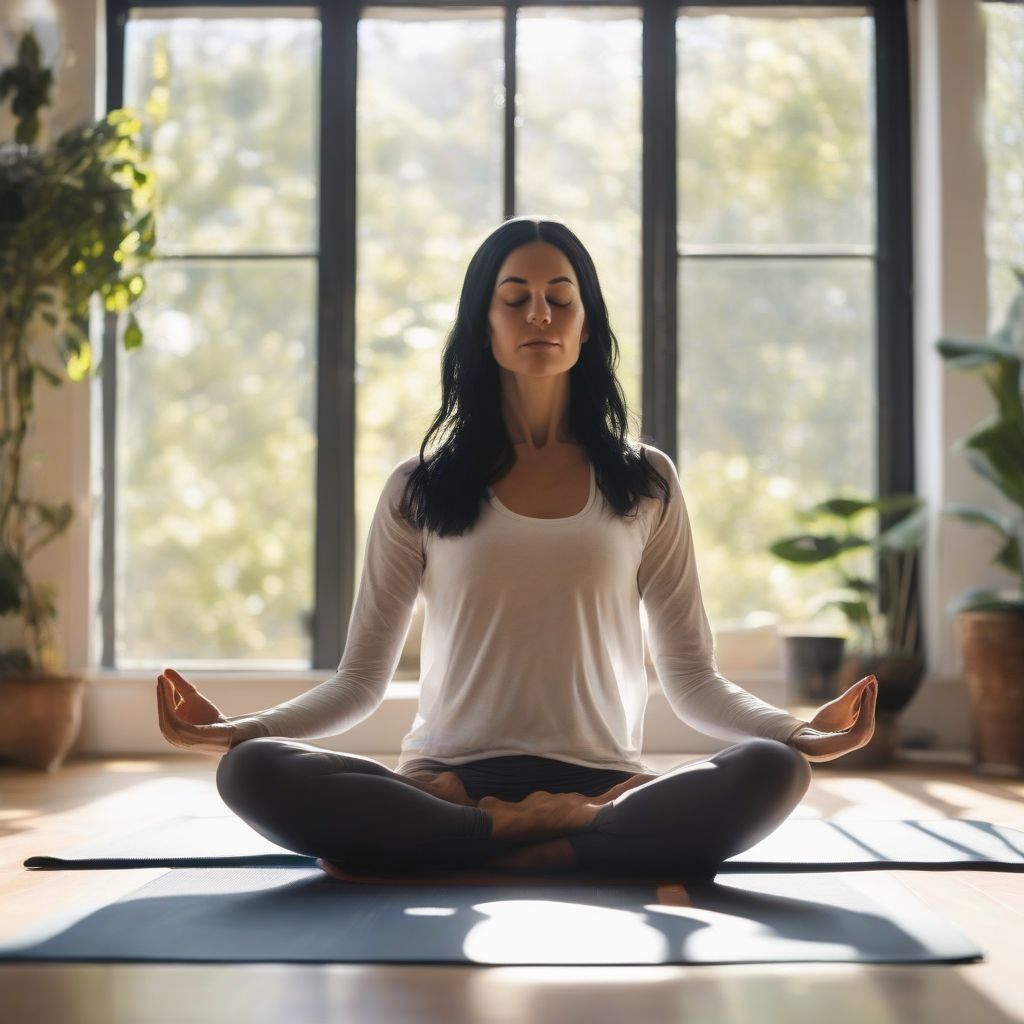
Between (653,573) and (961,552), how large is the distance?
101 inches

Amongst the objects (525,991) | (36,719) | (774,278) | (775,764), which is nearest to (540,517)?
(775,764)

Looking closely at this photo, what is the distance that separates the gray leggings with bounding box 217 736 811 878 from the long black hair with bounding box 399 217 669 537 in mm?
495

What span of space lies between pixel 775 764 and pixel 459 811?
497mm

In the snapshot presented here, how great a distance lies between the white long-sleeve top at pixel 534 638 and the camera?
7.69 ft

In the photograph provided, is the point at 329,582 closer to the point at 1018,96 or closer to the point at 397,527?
the point at 397,527

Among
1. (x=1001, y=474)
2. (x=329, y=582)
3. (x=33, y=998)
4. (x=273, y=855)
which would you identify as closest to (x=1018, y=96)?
(x=1001, y=474)

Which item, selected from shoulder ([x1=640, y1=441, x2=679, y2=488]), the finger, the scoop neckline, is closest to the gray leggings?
the finger

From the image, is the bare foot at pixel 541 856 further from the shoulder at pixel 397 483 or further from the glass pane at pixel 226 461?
the glass pane at pixel 226 461

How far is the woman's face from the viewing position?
2441mm

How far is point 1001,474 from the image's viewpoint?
4.25 meters

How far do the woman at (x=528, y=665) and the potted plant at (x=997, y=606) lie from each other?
2.04 metres

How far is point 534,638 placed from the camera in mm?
2363

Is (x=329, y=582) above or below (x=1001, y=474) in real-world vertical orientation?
below

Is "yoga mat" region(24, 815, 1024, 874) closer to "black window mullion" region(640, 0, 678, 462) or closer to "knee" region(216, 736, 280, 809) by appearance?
"knee" region(216, 736, 280, 809)
